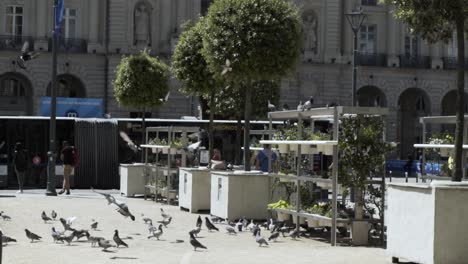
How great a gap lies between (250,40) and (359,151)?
21.6 ft

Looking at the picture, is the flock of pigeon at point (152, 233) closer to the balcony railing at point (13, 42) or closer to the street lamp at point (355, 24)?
the street lamp at point (355, 24)

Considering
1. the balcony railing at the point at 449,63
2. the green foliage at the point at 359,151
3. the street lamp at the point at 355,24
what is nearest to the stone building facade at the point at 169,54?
the balcony railing at the point at 449,63

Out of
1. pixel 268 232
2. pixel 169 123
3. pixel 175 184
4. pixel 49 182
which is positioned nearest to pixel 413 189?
pixel 268 232

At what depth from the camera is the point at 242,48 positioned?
2317 cm

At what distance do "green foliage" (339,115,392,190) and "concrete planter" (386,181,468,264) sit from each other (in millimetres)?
3336

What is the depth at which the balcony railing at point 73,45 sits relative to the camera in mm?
58781

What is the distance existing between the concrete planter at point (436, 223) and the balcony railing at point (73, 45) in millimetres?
46948

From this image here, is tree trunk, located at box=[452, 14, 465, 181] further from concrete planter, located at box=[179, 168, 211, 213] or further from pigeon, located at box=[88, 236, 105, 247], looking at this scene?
concrete planter, located at box=[179, 168, 211, 213]

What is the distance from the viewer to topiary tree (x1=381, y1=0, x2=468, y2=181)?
14.0 meters

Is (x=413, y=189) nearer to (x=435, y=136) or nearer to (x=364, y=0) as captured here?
(x=435, y=136)

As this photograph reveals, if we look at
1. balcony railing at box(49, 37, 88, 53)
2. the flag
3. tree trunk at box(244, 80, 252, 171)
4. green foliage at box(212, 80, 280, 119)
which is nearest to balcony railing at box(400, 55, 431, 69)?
green foliage at box(212, 80, 280, 119)

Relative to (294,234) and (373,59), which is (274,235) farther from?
(373,59)

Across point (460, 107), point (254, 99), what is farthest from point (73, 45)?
point (460, 107)

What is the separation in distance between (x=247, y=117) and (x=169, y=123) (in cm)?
1879
